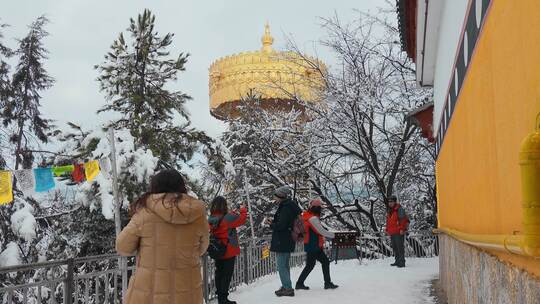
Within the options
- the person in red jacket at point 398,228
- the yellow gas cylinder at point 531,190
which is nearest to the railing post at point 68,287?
the yellow gas cylinder at point 531,190

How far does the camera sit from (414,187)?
868 inches

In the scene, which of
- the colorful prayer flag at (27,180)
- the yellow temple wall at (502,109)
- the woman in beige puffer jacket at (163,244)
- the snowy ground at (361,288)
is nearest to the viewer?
the yellow temple wall at (502,109)

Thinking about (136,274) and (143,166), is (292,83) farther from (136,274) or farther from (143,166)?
(136,274)

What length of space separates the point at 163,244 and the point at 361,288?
5.94 meters

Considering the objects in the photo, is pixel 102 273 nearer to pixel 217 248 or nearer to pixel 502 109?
pixel 217 248

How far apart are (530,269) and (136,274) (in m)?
3.00

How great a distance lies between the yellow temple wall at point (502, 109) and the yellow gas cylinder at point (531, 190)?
400 millimetres

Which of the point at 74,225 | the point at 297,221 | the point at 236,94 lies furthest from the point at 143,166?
the point at 236,94

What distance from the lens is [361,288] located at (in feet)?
31.1

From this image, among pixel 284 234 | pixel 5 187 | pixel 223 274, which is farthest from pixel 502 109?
pixel 5 187

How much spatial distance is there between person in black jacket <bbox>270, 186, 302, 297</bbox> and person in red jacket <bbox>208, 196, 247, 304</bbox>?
1.13 m

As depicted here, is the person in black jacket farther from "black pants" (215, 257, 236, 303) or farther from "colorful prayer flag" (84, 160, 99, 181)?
"colorful prayer flag" (84, 160, 99, 181)

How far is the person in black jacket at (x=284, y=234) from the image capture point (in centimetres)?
847

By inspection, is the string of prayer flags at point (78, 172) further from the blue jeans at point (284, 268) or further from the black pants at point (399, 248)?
the black pants at point (399, 248)
